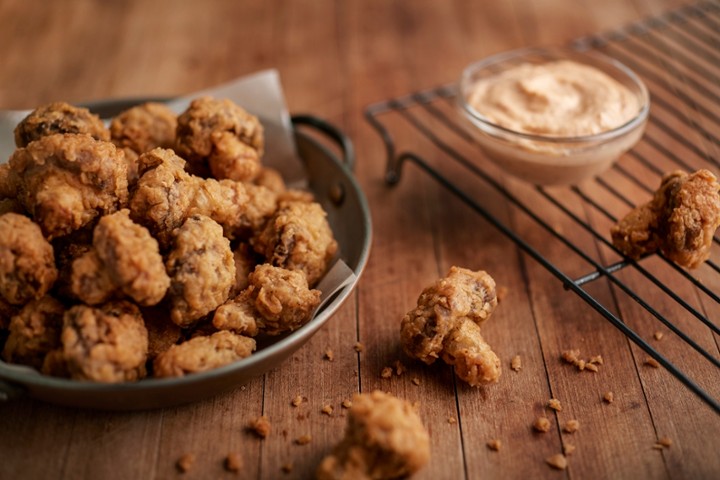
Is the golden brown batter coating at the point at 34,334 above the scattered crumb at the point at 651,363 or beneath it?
above

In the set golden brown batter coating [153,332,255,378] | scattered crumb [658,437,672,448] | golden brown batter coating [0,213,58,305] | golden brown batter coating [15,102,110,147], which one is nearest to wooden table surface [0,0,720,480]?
scattered crumb [658,437,672,448]

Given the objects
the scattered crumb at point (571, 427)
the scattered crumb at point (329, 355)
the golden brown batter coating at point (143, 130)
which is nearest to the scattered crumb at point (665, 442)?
the scattered crumb at point (571, 427)

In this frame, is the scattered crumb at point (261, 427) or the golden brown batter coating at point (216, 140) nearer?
the scattered crumb at point (261, 427)

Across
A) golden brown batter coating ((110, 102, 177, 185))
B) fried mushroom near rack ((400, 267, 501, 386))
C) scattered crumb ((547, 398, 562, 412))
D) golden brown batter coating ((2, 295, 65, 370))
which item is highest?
golden brown batter coating ((110, 102, 177, 185))

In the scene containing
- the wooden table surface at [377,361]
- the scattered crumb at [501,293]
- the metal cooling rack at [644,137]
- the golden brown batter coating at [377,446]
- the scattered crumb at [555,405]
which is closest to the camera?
the golden brown batter coating at [377,446]

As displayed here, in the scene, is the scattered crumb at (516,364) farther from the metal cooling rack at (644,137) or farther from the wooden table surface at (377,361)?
the metal cooling rack at (644,137)

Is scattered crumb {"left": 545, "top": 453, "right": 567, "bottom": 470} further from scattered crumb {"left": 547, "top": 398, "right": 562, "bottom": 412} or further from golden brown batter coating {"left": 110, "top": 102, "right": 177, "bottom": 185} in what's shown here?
golden brown batter coating {"left": 110, "top": 102, "right": 177, "bottom": 185}

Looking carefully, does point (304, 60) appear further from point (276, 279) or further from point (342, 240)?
point (276, 279)
